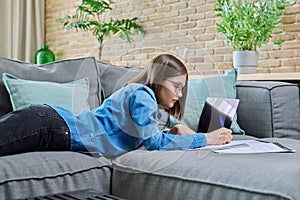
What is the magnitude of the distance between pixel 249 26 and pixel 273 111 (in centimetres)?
85

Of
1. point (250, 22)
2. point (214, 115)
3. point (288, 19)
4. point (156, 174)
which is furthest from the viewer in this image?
point (288, 19)

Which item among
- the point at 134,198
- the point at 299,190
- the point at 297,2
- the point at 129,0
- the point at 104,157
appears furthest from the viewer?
the point at 129,0

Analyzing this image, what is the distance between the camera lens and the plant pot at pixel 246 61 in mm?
3035

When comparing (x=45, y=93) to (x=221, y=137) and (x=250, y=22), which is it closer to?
(x=221, y=137)

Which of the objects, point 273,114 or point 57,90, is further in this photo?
point 273,114

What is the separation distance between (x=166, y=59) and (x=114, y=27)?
8.40ft

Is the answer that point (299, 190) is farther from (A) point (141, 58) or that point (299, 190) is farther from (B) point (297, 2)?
(B) point (297, 2)

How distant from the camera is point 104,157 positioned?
1.73m

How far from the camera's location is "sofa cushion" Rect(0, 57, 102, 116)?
2102 mm

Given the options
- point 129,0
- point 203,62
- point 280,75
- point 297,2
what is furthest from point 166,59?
point 129,0

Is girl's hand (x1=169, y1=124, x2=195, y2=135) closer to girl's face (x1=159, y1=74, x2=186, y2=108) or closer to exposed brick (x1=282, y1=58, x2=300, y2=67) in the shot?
girl's face (x1=159, y1=74, x2=186, y2=108)

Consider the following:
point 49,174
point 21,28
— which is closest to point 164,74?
point 49,174

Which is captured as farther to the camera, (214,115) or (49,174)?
(214,115)

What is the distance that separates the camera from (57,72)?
2258mm
